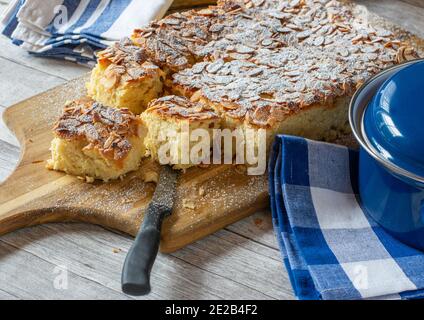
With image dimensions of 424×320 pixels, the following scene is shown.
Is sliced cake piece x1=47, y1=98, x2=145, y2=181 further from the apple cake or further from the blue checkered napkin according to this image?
the blue checkered napkin

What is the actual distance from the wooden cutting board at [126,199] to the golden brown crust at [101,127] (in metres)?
0.10

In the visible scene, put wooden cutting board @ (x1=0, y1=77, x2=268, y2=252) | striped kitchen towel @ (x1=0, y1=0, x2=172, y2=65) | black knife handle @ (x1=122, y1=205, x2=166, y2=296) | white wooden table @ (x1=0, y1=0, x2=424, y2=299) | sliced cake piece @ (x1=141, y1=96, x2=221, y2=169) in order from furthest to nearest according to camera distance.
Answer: striped kitchen towel @ (x1=0, y1=0, x2=172, y2=65) < sliced cake piece @ (x1=141, y1=96, x2=221, y2=169) < wooden cutting board @ (x1=0, y1=77, x2=268, y2=252) < white wooden table @ (x1=0, y1=0, x2=424, y2=299) < black knife handle @ (x1=122, y1=205, x2=166, y2=296)

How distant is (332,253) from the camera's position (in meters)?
1.70

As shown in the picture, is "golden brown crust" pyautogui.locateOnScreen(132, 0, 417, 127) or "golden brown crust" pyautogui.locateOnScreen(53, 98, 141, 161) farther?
"golden brown crust" pyautogui.locateOnScreen(132, 0, 417, 127)

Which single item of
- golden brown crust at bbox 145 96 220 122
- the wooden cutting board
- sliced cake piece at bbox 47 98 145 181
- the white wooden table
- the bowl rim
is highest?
the bowl rim

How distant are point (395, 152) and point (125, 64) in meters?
0.87

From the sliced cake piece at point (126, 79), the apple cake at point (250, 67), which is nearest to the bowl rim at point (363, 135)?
the apple cake at point (250, 67)

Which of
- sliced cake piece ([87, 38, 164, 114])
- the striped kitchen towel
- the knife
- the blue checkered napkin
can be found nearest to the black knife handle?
the knife

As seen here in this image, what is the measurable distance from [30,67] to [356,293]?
4.68 feet

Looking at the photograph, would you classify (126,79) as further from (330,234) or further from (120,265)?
(330,234)

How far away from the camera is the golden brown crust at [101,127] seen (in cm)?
186

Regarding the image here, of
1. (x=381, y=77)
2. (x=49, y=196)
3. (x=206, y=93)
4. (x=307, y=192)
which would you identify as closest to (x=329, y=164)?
(x=307, y=192)

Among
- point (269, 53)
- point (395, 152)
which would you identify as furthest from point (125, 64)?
point (395, 152)

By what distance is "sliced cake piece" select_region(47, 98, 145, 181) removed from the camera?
1858 millimetres
